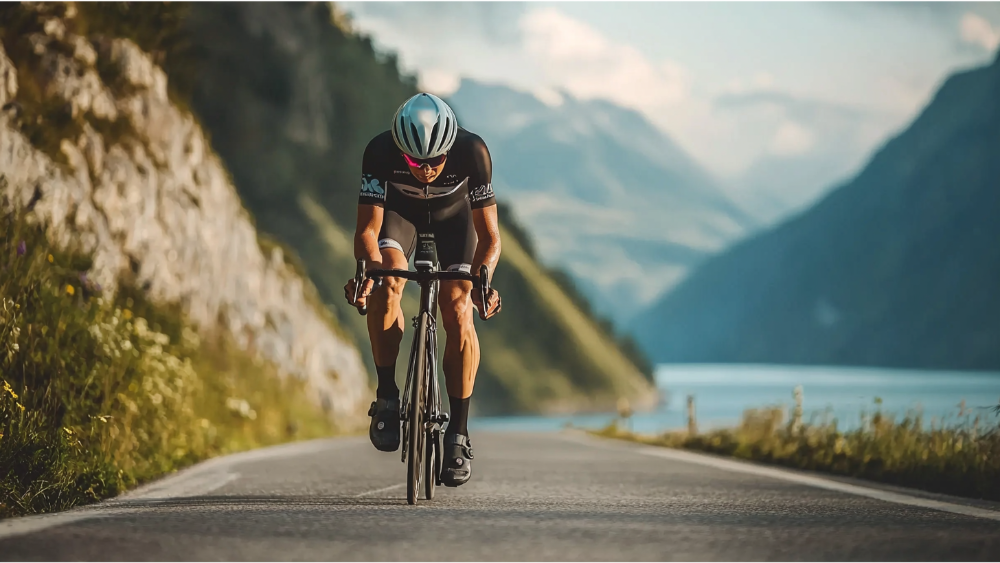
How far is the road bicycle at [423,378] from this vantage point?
23.7ft

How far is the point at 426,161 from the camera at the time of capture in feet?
24.3

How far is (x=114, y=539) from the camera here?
5.78m

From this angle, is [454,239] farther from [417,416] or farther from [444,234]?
[417,416]

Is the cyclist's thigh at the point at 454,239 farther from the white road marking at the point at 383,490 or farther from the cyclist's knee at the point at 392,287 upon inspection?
the white road marking at the point at 383,490

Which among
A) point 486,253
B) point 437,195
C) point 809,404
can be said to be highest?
point 809,404

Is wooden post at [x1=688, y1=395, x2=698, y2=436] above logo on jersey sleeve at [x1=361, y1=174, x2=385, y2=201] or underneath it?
underneath

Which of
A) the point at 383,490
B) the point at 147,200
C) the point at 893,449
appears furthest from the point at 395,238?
the point at 147,200

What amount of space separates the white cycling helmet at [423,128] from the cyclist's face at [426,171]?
18 cm

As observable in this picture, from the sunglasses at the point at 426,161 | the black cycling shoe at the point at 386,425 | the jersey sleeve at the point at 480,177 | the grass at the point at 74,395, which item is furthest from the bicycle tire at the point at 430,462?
the grass at the point at 74,395

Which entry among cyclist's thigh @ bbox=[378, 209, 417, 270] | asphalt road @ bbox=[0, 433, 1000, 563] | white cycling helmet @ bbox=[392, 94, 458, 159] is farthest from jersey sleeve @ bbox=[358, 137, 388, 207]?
asphalt road @ bbox=[0, 433, 1000, 563]

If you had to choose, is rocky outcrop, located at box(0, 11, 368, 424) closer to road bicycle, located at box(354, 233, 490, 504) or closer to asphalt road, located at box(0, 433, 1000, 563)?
asphalt road, located at box(0, 433, 1000, 563)

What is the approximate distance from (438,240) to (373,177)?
22.1 inches

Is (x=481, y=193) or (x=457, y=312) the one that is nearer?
(x=457, y=312)

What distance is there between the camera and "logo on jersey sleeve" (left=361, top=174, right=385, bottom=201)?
7605mm
